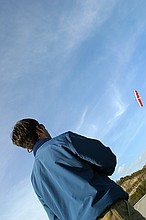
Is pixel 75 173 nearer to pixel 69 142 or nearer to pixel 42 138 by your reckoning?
pixel 69 142

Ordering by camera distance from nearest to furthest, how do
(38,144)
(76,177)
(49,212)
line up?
(76,177), (38,144), (49,212)

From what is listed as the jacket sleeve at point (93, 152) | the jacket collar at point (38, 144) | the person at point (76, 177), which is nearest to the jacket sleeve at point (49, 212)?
the person at point (76, 177)

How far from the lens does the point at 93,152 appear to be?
3064 millimetres

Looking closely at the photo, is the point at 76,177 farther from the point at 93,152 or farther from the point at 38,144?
the point at 38,144

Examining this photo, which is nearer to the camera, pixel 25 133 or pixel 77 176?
pixel 77 176

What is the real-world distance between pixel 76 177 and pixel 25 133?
2.08ft

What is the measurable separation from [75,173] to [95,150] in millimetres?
255

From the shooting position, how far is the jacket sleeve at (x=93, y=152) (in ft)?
10.0

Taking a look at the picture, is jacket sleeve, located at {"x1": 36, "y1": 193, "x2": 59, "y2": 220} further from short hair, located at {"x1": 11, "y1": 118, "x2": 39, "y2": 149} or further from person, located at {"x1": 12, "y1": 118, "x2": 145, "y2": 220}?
short hair, located at {"x1": 11, "y1": 118, "x2": 39, "y2": 149}

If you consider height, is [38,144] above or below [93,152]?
above

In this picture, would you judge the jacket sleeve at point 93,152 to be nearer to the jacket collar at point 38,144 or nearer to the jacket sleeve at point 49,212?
the jacket collar at point 38,144

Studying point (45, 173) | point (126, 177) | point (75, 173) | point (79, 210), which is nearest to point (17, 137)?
point (45, 173)

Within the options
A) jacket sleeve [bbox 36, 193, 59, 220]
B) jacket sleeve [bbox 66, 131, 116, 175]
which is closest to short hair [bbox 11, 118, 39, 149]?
jacket sleeve [bbox 66, 131, 116, 175]

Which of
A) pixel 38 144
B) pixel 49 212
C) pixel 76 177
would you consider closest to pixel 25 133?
pixel 38 144
